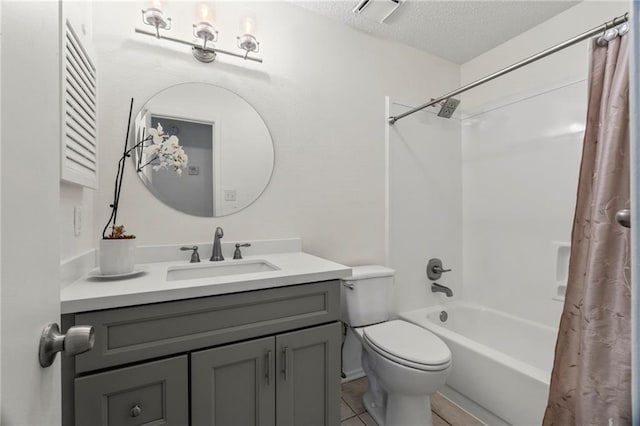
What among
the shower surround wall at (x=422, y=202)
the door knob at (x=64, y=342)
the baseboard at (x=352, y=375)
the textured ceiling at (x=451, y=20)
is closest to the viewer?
the door knob at (x=64, y=342)

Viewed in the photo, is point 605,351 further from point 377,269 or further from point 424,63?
point 424,63

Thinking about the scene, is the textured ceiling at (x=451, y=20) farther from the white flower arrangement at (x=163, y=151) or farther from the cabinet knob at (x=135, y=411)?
the cabinet knob at (x=135, y=411)

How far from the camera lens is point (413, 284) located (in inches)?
88.4

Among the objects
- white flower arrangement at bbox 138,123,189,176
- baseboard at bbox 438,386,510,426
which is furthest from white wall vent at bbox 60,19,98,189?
baseboard at bbox 438,386,510,426

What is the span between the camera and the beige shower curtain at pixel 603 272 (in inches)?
41.1

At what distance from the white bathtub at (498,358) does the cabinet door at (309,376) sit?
830 millimetres

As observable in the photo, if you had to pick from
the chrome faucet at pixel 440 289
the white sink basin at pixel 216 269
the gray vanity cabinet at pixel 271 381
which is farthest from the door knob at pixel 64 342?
the chrome faucet at pixel 440 289

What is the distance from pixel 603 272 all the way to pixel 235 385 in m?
1.42

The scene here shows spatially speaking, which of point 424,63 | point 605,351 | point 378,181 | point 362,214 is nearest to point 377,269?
point 362,214

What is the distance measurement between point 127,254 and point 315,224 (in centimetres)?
104

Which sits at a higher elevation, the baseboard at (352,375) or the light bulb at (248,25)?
the light bulb at (248,25)

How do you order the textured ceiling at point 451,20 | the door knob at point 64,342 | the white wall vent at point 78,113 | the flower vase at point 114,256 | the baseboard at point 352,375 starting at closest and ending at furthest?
1. the door knob at point 64,342
2. the white wall vent at point 78,113
3. the flower vase at point 114,256
4. the textured ceiling at point 451,20
5. the baseboard at point 352,375

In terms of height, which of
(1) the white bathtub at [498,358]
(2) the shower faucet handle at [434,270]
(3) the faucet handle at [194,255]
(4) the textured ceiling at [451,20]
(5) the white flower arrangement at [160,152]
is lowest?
(1) the white bathtub at [498,358]

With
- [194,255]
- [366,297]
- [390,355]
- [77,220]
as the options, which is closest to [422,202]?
[366,297]
